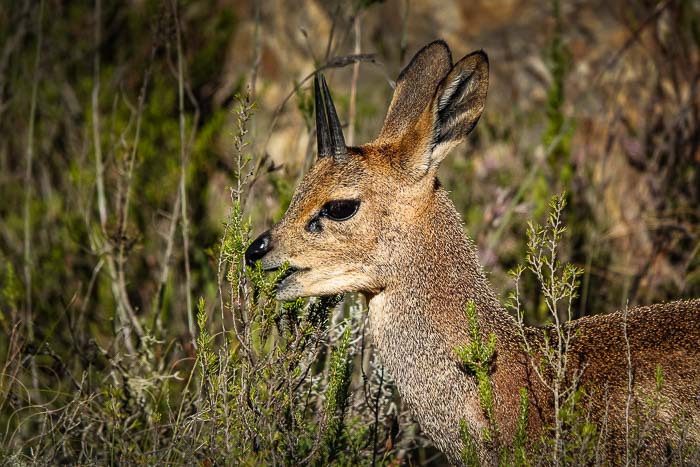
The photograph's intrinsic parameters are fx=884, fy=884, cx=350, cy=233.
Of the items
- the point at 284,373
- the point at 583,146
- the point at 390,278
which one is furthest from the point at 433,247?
the point at 583,146

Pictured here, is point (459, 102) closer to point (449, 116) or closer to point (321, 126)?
point (449, 116)

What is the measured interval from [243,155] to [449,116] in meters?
1.36

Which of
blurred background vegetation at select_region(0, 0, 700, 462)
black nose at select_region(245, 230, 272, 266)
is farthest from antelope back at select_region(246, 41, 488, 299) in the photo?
blurred background vegetation at select_region(0, 0, 700, 462)

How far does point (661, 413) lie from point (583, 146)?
10.7 ft

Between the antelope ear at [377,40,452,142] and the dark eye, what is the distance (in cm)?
47

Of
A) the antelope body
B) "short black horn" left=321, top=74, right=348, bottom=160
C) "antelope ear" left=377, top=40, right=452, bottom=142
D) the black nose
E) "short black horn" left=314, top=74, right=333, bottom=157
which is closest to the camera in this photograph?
the antelope body

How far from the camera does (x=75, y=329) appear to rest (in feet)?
15.2

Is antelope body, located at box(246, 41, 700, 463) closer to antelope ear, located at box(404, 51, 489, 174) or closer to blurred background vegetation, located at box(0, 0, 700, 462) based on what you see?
antelope ear, located at box(404, 51, 489, 174)

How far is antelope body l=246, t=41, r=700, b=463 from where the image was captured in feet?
10.6

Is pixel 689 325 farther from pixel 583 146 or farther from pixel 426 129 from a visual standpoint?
pixel 583 146

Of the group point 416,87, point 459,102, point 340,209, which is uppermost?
point 416,87

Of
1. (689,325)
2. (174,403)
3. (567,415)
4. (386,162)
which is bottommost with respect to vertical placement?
(174,403)

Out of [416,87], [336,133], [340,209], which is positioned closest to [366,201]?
[340,209]

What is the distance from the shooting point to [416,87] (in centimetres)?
382
